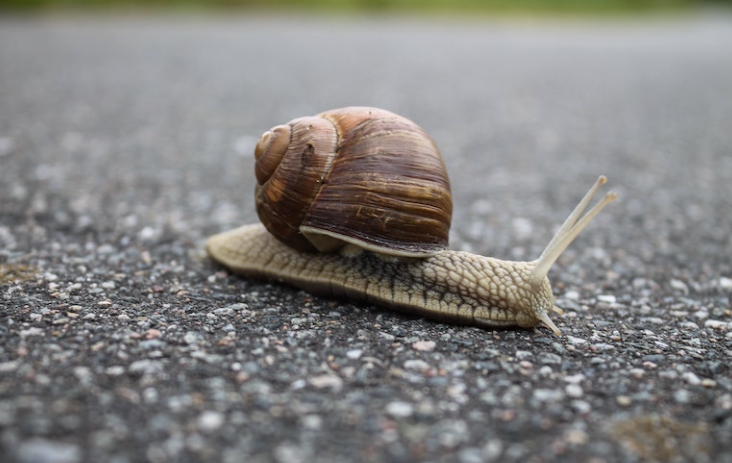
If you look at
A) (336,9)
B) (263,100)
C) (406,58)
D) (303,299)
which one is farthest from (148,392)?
(336,9)

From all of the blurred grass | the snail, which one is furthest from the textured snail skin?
the blurred grass

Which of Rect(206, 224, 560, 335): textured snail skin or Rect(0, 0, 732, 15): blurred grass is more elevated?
Rect(0, 0, 732, 15): blurred grass

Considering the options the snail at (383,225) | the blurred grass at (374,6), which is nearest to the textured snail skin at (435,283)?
the snail at (383,225)

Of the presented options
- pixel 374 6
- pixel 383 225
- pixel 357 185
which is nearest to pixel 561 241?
pixel 383 225

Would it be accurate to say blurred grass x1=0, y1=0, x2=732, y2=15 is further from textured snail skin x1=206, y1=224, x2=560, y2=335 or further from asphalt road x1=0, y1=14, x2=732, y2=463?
textured snail skin x1=206, y1=224, x2=560, y2=335

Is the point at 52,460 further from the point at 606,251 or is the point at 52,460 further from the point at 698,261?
the point at 698,261

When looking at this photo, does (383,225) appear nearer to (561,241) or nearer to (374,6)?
(561,241)

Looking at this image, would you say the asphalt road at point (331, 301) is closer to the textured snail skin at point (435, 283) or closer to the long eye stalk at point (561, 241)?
the textured snail skin at point (435, 283)
